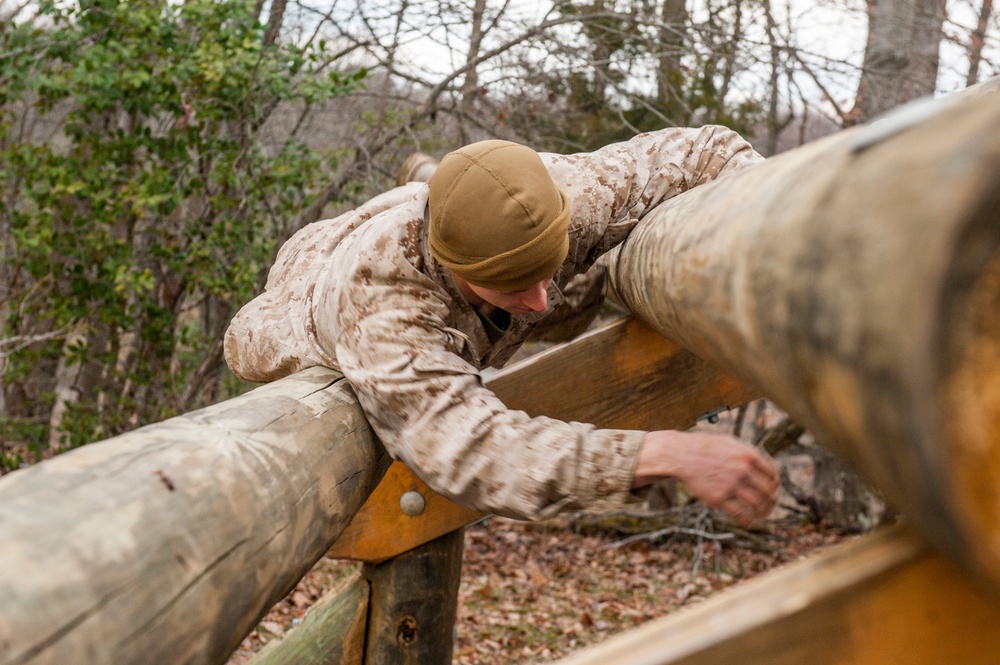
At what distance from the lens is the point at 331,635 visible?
2967 mm

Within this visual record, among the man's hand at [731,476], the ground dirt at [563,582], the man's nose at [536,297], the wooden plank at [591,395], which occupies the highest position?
the man's nose at [536,297]

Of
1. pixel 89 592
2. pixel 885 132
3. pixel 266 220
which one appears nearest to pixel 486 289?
pixel 89 592

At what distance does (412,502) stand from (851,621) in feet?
6.62

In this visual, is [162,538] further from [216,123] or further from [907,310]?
[216,123]

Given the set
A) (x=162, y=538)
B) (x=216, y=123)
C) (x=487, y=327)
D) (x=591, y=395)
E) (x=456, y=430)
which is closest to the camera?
(x=162, y=538)

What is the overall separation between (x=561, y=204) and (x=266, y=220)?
5.10m

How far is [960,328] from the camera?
67 cm

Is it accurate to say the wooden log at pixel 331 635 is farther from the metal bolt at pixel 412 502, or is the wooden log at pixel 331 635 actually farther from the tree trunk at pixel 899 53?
the tree trunk at pixel 899 53

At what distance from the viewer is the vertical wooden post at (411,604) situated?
2938 millimetres

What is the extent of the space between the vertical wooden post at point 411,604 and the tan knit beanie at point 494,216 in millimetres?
1288

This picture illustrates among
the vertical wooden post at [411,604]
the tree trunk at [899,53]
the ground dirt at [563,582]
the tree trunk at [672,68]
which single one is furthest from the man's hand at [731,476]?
the tree trunk at [899,53]

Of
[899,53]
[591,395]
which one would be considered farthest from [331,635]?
[899,53]

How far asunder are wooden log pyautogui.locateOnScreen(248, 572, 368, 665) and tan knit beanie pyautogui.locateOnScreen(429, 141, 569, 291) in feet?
4.87

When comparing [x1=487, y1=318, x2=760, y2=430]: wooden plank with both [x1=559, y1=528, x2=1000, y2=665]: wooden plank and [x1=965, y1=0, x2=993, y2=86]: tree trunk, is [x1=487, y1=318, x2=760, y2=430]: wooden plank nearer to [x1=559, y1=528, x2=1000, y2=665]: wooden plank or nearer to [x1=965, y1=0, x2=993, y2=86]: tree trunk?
[x1=559, y1=528, x2=1000, y2=665]: wooden plank
